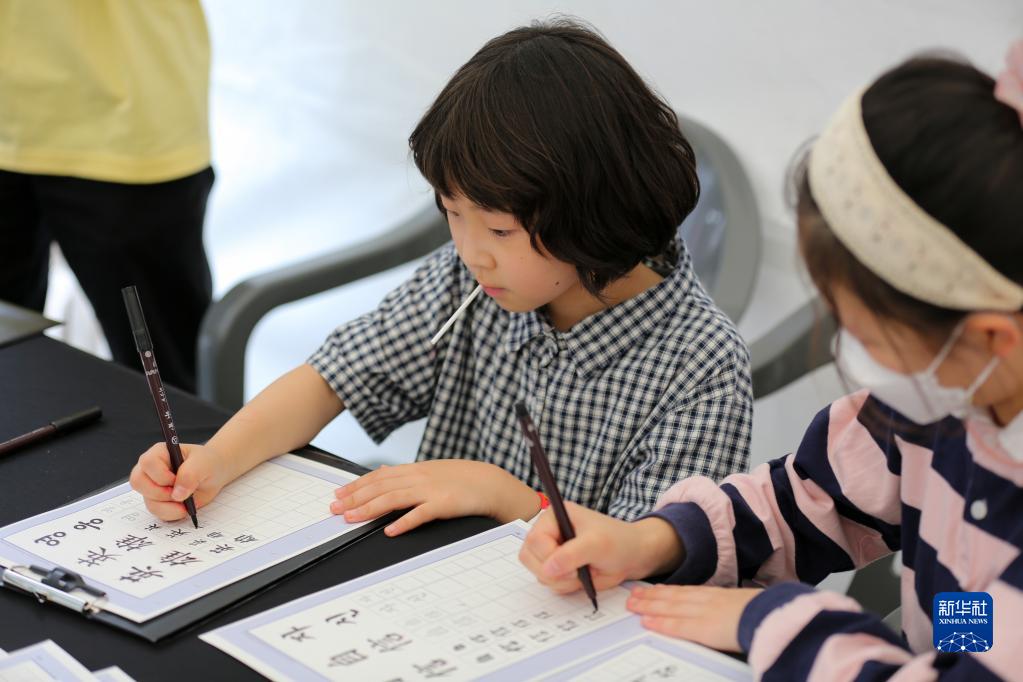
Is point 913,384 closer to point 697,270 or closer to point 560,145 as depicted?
point 560,145

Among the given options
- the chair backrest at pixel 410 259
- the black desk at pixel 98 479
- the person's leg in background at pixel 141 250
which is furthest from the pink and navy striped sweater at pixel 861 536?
the person's leg in background at pixel 141 250

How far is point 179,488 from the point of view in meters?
0.95

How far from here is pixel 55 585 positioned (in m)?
0.85

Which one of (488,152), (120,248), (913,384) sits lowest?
(120,248)

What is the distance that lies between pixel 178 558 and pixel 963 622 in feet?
1.93

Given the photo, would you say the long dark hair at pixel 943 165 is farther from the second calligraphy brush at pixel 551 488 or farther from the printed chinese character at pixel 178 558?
the printed chinese character at pixel 178 558

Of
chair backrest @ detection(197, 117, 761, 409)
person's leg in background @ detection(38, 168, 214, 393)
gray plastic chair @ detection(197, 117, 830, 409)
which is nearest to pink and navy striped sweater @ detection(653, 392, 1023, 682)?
gray plastic chair @ detection(197, 117, 830, 409)

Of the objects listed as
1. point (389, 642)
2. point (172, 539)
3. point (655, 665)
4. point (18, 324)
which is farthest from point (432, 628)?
point (18, 324)

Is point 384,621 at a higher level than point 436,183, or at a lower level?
lower

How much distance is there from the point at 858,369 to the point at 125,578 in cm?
57

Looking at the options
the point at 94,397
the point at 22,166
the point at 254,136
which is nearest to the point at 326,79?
the point at 254,136

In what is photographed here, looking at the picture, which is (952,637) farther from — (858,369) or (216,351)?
(216,351)

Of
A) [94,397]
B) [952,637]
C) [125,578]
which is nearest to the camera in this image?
[952,637]

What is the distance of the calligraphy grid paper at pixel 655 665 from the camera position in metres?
0.75
